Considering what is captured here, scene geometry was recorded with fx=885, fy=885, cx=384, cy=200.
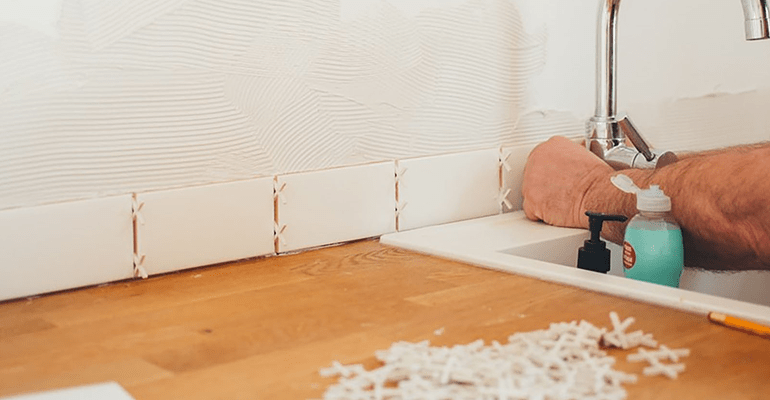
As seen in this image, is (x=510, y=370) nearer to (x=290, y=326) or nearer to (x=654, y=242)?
(x=290, y=326)

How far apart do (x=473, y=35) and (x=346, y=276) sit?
19.4 inches

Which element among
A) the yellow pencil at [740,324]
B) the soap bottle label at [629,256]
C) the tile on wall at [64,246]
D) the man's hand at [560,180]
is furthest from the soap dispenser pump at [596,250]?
the tile on wall at [64,246]

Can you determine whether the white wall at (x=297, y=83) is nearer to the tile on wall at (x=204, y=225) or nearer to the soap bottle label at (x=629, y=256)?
the tile on wall at (x=204, y=225)

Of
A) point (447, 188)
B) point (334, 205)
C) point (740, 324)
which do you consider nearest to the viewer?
point (740, 324)

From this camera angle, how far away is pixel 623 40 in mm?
1602

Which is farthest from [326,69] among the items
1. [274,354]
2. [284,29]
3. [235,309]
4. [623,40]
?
[623,40]

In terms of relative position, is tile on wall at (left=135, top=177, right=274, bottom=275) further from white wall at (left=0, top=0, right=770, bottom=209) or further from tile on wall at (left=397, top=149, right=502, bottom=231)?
tile on wall at (left=397, top=149, right=502, bottom=231)

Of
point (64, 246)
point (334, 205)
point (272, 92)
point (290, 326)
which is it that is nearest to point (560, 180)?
point (334, 205)

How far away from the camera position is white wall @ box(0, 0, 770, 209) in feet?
3.26

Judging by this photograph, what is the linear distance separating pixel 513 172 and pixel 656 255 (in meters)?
0.41

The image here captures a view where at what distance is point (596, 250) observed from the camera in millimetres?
1141

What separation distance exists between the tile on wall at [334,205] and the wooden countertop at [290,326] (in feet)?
0.21

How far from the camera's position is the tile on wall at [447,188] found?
52.1 inches

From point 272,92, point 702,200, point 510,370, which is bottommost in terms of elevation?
point 510,370
